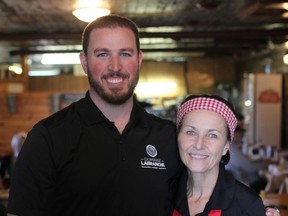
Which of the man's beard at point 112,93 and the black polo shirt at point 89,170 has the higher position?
the man's beard at point 112,93

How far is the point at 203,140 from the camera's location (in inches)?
74.2

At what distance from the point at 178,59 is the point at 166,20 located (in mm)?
6548

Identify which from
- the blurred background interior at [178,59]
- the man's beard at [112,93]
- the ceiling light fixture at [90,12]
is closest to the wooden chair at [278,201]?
the blurred background interior at [178,59]

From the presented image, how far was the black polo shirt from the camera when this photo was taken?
1773 mm

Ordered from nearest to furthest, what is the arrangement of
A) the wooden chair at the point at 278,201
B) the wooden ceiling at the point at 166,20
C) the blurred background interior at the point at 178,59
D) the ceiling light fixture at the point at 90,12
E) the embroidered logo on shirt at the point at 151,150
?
1. the embroidered logo on shirt at the point at 151,150
2. the wooden chair at the point at 278,201
3. the ceiling light fixture at the point at 90,12
4. the wooden ceiling at the point at 166,20
5. the blurred background interior at the point at 178,59

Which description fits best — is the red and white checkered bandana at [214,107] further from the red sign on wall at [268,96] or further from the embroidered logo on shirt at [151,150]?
the red sign on wall at [268,96]

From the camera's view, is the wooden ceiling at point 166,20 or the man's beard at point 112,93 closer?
the man's beard at point 112,93

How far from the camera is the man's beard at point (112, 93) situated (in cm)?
192

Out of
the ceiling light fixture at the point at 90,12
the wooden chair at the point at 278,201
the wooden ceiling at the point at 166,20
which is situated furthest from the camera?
the wooden ceiling at the point at 166,20

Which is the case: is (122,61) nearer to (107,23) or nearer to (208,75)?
(107,23)

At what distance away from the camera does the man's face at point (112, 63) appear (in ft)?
6.20

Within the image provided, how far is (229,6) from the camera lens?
18.4 feet

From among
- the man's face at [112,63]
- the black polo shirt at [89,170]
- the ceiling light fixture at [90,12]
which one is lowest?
the black polo shirt at [89,170]

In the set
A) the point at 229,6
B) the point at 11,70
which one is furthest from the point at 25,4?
the point at 11,70
